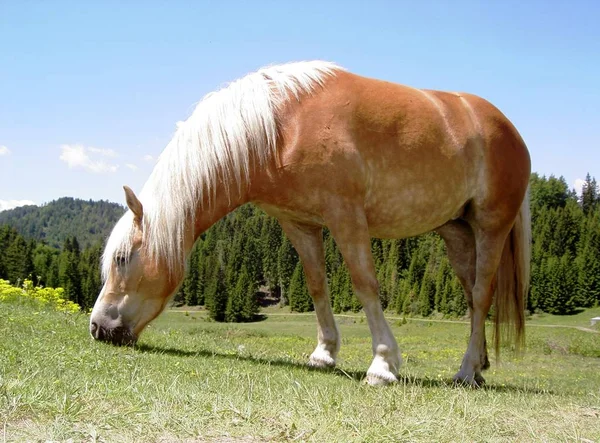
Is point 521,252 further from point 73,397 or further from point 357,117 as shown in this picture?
point 73,397

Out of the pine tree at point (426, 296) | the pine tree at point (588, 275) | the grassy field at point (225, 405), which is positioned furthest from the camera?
the pine tree at point (426, 296)

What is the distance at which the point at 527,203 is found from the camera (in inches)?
308

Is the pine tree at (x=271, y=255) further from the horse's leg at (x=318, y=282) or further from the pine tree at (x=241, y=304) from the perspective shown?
the horse's leg at (x=318, y=282)

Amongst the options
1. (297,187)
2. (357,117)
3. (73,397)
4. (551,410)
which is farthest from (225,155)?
(551,410)

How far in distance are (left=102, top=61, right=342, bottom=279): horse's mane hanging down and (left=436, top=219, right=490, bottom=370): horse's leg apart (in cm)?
268

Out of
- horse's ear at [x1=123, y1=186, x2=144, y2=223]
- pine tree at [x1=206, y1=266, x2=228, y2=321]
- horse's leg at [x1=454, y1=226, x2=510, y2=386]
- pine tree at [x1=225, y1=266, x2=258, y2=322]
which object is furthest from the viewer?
pine tree at [x1=206, y1=266, x2=228, y2=321]

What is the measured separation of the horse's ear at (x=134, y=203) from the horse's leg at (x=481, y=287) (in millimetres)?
3914

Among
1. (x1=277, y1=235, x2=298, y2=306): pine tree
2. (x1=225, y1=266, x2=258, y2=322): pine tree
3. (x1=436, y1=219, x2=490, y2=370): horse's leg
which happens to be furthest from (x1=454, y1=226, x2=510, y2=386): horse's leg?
(x1=277, y1=235, x2=298, y2=306): pine tree

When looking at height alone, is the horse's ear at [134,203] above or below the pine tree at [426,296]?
above

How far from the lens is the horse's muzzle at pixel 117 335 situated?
6.27 meters

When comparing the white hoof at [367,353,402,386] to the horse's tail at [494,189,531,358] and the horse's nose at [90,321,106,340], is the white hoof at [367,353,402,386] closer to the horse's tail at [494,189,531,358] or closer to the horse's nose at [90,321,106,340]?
the horse's tail at [494,189,531,358]

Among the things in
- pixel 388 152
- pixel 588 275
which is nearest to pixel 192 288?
pixel 588 275

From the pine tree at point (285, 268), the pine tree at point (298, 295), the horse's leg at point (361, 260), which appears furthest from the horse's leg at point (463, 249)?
the pine tree at point (285, 268)

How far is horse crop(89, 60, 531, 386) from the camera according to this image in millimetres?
5824
